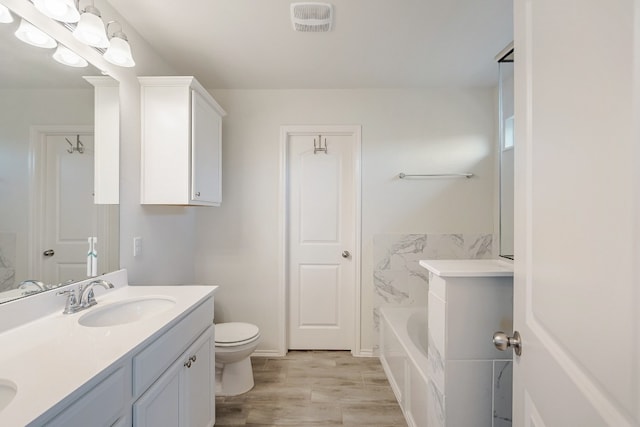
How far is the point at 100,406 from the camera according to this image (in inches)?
32.3

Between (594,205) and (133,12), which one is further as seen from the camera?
(133,12)

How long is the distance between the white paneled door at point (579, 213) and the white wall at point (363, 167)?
1.84 m

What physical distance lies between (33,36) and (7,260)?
927 mm

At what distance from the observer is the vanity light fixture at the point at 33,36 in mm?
1146

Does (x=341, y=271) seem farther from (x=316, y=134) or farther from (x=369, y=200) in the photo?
(x=316, y=134)

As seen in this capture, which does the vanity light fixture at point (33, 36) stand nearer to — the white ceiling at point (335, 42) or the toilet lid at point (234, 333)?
the white ceiling at point (335, 42)

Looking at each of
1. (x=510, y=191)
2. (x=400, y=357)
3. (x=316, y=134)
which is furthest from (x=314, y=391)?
(x=316, y=134)

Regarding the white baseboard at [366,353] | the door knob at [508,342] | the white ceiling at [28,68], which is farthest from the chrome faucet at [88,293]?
the white baseboard at [366,353]

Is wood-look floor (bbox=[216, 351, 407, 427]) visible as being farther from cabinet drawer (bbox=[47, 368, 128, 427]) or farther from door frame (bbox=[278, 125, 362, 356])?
cabinet drawer (bbox=[47, 368, 128, 427])

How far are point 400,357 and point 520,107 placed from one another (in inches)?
68.9

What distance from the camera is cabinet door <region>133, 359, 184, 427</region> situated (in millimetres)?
1008

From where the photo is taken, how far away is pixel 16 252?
112 centimetres

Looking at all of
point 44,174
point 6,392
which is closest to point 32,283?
point 44,174

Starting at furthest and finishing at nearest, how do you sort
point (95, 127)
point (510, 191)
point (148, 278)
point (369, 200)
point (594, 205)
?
1. point (369, 200)
2. point (148, 278)
3. point (95, 127)
4. point (510, 191)
5. point (594, 205)
